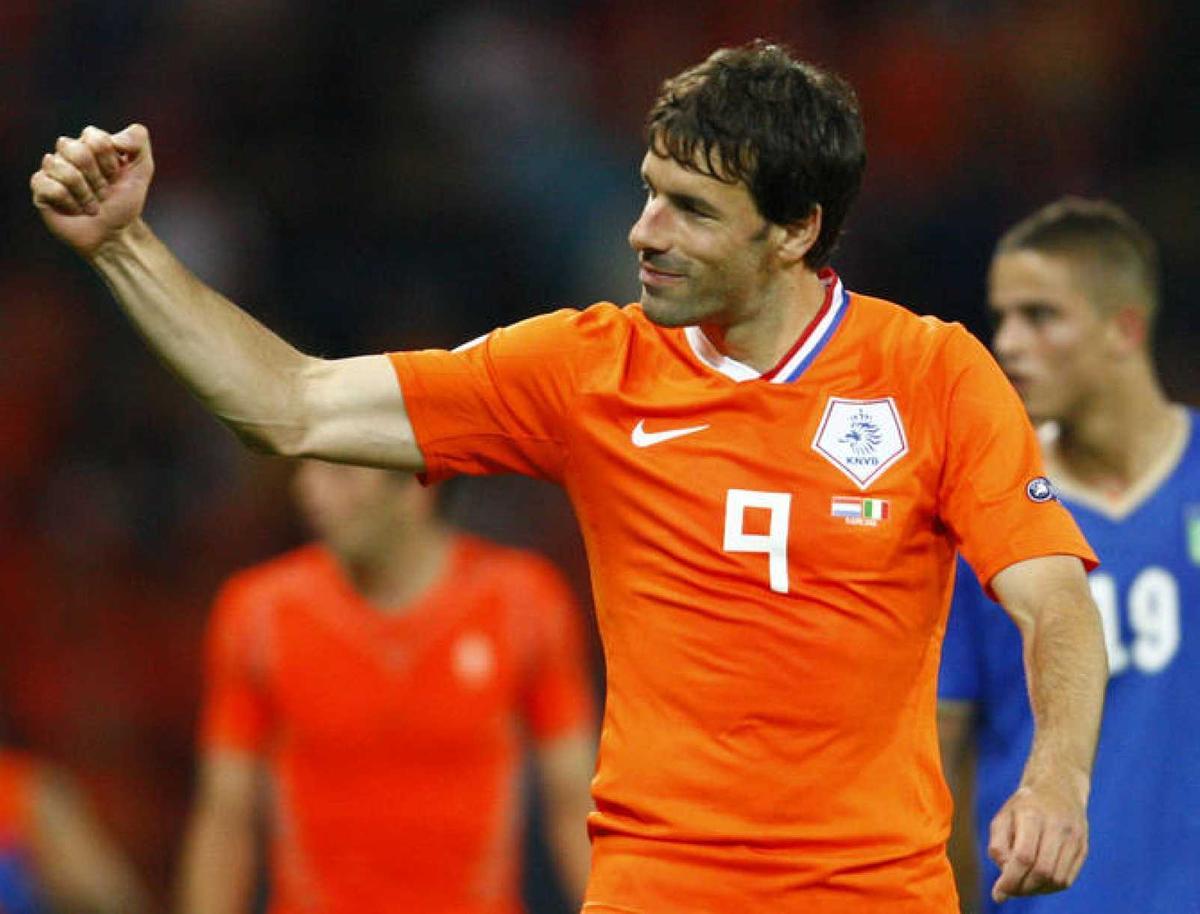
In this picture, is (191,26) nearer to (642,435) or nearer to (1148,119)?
(1148,119)

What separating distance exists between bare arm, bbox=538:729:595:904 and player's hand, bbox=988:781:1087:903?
10.1 feet

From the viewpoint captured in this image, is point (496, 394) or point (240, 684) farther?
point (240, 684)

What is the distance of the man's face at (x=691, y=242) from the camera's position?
395 cm

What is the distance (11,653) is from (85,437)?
43.4 inches

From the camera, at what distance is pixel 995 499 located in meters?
3.85

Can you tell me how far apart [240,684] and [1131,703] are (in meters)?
2.50

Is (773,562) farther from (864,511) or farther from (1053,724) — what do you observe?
(1053,724)

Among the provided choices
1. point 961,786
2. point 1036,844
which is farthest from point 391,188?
point 1036,844

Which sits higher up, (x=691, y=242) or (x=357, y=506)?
(x=691, y=242)

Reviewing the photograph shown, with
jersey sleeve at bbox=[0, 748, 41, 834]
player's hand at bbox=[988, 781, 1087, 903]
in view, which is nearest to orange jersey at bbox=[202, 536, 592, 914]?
jersey sleeve at bbox=[0, 748, 41, 834]

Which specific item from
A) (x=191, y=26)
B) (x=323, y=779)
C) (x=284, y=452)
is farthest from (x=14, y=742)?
(x=284, y=452)

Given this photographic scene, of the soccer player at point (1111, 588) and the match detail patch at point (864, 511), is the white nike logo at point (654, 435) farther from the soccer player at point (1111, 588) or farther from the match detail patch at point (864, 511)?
the soccer player at point (1111, 588)

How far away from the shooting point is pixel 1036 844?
11.0ft

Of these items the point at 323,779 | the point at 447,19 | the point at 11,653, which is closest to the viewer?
the point at 323,779
